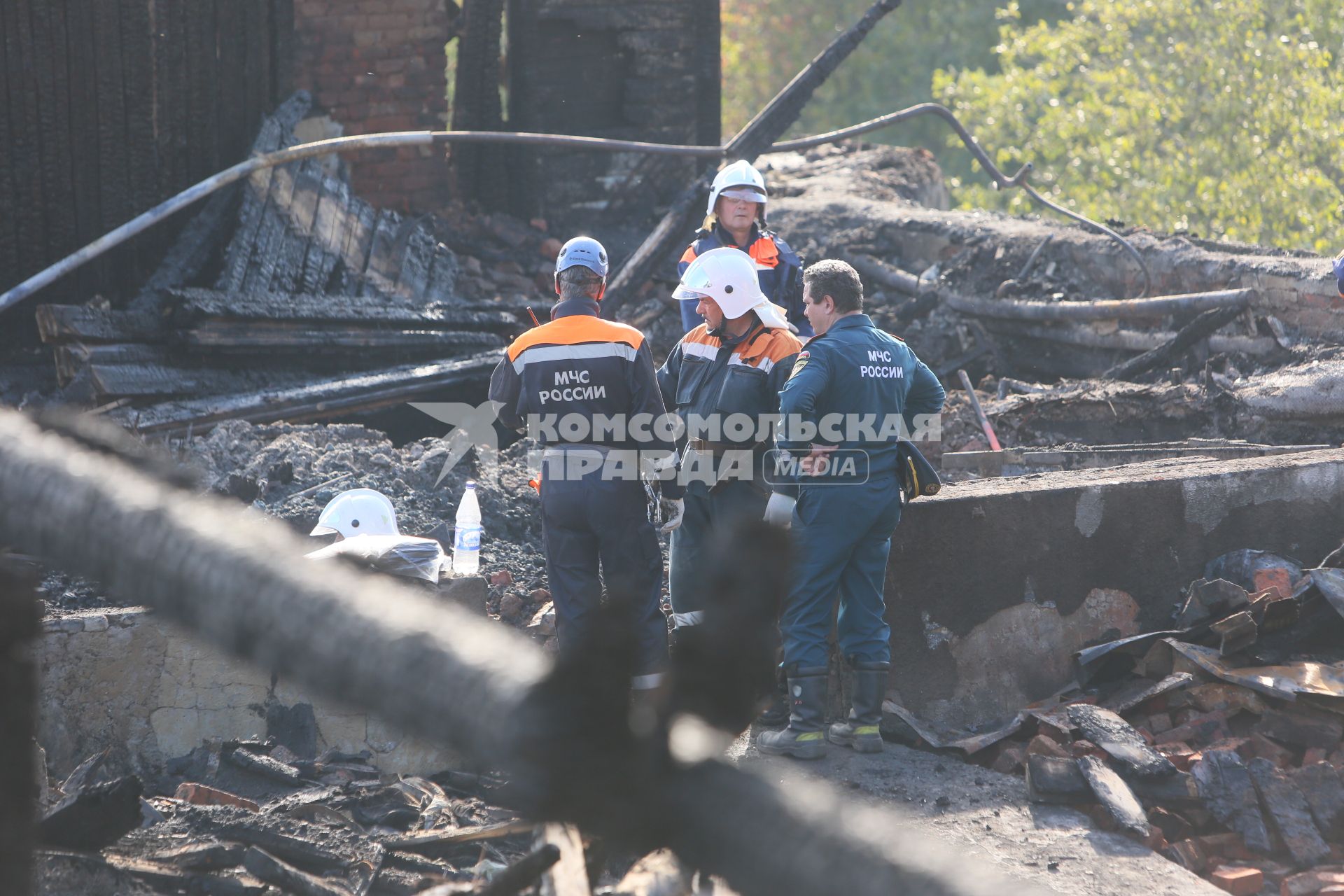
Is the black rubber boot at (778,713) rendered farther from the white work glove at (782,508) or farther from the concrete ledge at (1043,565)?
the white work glove at (782,508)

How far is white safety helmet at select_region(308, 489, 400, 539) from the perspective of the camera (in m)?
5.86

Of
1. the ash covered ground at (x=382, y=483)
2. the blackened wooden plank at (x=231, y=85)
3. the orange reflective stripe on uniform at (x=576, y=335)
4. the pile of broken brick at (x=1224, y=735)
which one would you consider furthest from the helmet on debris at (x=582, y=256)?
the blackened wooden plank at (x=231, y=85)

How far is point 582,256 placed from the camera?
207 inches

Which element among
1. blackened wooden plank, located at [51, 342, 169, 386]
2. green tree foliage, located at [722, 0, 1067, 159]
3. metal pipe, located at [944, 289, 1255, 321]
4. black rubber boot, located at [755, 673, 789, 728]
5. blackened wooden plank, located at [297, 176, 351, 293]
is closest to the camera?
black rubber boot, located at [755, 673, 789, 728]

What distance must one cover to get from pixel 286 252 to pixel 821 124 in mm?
25652

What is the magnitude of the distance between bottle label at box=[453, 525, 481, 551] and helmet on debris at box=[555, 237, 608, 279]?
1262 millimetres

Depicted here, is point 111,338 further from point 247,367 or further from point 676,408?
point 676,408

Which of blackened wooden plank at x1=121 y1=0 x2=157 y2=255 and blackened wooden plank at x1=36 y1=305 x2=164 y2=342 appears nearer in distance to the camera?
blackened wooden plank at x1=36 y1=305 x2=164 y2=342

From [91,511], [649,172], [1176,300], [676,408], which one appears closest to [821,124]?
[649,172]

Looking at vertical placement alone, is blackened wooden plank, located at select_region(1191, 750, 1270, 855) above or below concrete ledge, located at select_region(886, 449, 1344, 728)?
below

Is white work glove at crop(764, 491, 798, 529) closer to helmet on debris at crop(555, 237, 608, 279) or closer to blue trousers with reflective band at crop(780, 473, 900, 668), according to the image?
blue trousers with reflective band at crop(780, 473, 900, 668)

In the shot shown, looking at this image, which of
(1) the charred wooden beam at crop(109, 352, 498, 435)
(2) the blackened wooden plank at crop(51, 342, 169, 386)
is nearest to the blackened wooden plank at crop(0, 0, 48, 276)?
(2) the blackened wooden plank at crop(51, 342, 169, 386)

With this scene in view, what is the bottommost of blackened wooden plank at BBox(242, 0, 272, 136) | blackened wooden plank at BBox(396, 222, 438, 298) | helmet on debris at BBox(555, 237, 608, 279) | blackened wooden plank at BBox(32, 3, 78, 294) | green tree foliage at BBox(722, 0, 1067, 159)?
helmet on debris at BBox(555, 237, 608, 279)

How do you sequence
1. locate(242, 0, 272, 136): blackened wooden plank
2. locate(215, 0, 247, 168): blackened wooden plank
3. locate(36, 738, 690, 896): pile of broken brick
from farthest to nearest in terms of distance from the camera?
locate(242, 0, 272, 136): blackened wooden plank < locate(215, 0, 247, 168): blackened wooden plank < locate(36, 738, 690, 896): pile of broken brick
